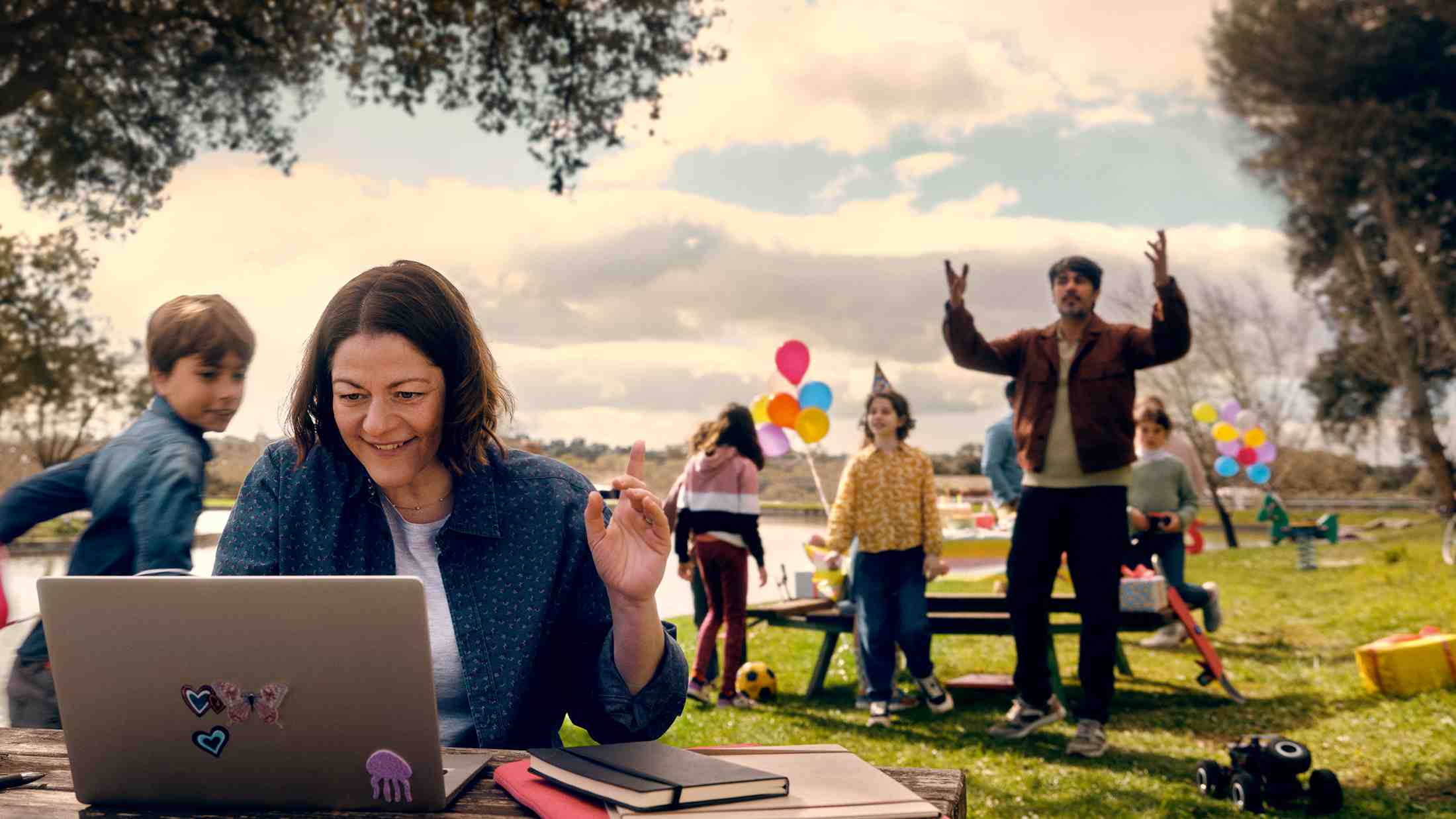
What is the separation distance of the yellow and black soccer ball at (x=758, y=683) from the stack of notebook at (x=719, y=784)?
551 centimetres

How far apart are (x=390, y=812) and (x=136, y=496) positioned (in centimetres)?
188

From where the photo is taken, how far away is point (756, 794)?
49.7 inches

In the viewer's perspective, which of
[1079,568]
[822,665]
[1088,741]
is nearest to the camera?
[1079,568]

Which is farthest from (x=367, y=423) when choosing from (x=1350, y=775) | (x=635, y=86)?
(x=635, y=86)

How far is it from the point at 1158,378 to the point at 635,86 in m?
21.9

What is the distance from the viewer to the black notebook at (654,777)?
1242mm

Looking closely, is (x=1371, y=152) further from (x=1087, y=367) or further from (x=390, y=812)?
(x=390, y=812)

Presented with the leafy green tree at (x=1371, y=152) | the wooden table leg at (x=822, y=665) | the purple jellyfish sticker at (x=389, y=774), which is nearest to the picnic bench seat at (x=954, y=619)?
the wooden table leg at (x=822, y=665)

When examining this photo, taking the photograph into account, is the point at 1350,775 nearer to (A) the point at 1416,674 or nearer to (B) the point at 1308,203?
(A) the point at 1416,674

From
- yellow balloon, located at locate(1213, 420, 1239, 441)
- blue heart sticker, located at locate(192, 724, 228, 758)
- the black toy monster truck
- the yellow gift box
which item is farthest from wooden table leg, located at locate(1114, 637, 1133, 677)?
yellow balloon, located at locate(1213, 420, 1239, 441)

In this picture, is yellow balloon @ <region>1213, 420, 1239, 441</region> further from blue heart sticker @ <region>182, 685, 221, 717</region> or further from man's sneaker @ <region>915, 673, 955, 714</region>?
blue heart sticker @ <region>182, 685, 221, 717</region>

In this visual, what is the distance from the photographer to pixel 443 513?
2023mm

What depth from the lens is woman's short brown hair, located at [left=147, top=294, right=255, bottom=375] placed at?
10.2ft

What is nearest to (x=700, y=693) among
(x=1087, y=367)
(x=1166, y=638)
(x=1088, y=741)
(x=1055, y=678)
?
(x=1055, y=678)
